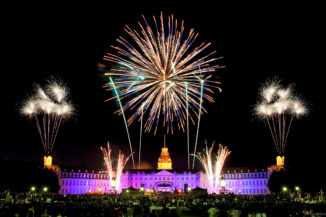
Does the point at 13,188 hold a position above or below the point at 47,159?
below

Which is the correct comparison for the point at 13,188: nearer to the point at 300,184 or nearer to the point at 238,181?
the point at 300,184

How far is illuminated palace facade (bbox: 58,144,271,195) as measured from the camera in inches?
5312

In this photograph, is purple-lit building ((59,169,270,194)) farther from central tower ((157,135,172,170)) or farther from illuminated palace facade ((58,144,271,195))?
central tower ((157,135,172,170))

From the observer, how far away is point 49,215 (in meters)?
25.5

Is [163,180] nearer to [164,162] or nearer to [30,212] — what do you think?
[164,162]

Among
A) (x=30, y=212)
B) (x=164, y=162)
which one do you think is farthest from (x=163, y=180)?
(x=30, y=212)

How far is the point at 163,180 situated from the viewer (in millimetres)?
146875

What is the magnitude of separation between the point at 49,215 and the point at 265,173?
120 m

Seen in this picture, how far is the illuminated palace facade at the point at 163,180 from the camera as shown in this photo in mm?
134913

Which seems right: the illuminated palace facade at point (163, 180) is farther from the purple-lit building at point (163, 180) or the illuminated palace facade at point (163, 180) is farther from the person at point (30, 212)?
the person at point (30, 212)

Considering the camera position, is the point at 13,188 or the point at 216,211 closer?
the point at 216,211

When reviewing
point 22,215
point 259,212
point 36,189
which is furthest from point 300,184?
point 22,215

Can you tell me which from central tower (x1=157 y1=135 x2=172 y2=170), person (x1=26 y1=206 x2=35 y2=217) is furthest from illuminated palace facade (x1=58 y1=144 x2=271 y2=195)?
person (x1=26 y1=206 x2=35 y2=217)

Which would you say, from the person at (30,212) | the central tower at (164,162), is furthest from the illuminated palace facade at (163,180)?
the person at (30,212)
